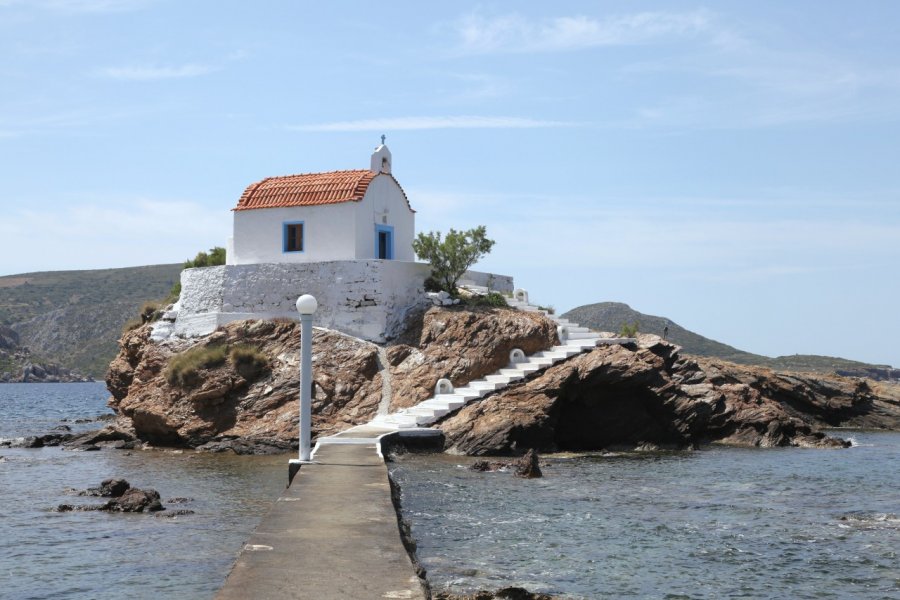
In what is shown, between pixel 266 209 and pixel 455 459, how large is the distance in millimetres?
13338

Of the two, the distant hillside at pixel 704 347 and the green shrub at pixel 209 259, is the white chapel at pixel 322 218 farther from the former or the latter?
the distant hillside at pixel 704 347

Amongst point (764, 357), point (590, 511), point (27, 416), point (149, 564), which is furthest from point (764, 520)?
point (764, 357)

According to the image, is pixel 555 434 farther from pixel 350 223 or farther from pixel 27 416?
pixel 27 416

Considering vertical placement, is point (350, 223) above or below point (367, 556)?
above

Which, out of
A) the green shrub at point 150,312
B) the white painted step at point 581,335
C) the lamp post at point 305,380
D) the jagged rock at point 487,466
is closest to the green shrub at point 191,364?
the green shrub at point 150,312

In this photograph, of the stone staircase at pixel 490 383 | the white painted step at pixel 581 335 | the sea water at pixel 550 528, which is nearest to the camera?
the sea water at pixel 550 528

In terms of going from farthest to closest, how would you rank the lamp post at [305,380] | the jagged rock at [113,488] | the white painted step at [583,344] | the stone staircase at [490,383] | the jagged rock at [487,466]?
the white painted step at [583,344]
the stone staircase at [490,383]
the jagged rock at [487,466]
the jagged rock at [113,488]
the lamp post at [305,380]

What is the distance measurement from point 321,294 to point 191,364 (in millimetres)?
4819

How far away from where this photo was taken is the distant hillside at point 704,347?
8250 cm

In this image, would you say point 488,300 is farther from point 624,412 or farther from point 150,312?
point 150,312

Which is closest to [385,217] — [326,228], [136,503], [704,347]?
[326,228]

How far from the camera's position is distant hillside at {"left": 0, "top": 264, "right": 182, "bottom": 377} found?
118544 mm

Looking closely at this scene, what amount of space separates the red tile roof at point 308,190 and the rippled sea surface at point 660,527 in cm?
1140

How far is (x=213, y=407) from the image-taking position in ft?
97.7
